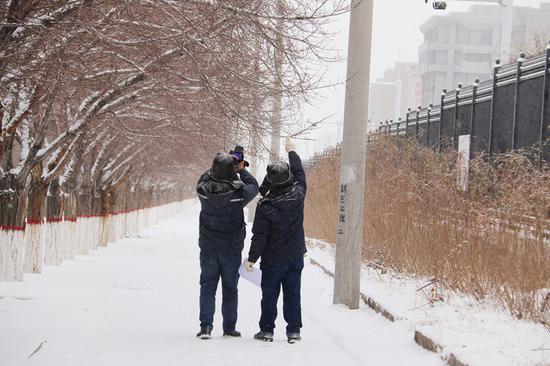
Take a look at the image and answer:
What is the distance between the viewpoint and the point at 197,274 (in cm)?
1631

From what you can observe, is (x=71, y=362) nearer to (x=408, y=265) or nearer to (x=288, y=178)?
(x=288, y=178)

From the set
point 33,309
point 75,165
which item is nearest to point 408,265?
point 33,309

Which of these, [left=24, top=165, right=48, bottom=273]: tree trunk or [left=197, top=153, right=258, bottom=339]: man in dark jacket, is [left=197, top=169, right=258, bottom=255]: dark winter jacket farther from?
[left=24, top=165, right=48, bottom=273]: tree trunk

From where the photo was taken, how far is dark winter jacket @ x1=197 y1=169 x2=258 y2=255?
8.38 meters

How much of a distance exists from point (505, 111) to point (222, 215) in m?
7.35

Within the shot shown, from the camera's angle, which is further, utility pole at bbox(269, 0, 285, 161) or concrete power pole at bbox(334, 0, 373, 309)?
concrete power pole at bbox(334, 0, 373, 309)

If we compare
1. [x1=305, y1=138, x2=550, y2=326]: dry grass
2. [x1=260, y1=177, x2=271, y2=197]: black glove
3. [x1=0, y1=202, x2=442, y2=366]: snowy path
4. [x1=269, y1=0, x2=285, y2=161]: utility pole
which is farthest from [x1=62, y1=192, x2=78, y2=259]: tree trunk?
[x1=260, y1=177, x2=271, y2=197]: black glove

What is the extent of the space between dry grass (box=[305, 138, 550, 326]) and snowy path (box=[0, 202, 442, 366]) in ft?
3.75

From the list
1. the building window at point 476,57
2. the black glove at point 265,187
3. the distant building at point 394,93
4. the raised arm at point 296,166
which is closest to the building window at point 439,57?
the building window at point 476,57

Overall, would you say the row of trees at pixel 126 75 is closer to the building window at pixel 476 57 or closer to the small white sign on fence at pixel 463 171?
the small white sign on fence at pixel 463 171

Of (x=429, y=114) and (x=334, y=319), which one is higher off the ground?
(x=429, y=114)

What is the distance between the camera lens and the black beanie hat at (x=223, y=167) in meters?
8.39

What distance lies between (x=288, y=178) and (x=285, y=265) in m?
0.88

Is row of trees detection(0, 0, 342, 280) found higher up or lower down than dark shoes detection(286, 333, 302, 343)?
higher up
